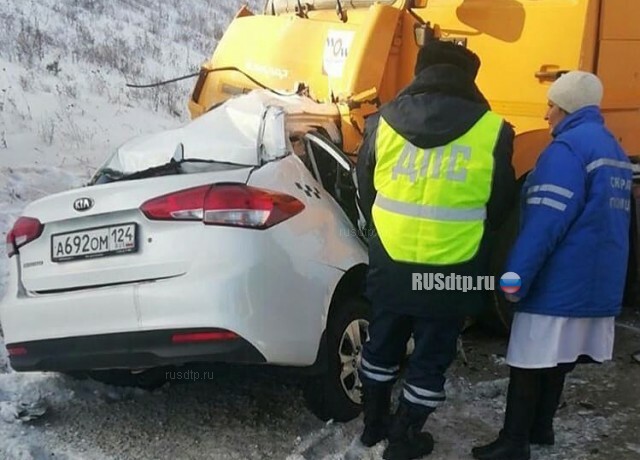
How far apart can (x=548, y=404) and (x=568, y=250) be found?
785 mm

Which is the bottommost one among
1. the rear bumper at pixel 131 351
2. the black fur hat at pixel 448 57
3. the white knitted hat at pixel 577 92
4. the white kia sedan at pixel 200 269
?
the rear bumper at pixel 131 351

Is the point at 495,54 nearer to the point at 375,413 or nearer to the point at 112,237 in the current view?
the point at 375,413

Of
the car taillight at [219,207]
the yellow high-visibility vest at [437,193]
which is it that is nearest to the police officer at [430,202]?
the yellow high-visibility vest at [437,193]

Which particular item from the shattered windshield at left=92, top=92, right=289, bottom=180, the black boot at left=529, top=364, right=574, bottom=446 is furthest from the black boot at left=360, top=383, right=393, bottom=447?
the shattered windshield at left=92, top=92, right=289, bottom=180

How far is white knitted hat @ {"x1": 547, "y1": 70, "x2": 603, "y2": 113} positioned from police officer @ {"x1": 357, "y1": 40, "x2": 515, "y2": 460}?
325 mm

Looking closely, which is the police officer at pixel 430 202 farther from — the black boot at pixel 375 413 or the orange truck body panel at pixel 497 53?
the orange truck body panel at pixel 497 53

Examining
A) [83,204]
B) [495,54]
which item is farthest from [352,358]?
[495,54]

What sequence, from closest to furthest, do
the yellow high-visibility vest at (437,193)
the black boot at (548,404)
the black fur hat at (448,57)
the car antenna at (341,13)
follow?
the yellow high-visibility vest at (437,193) → the black fur hat at (448,57) → the black boot at (548,404) → the car antenna at (341,13)

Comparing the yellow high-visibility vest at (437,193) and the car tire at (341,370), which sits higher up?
the yellow high-visibility vest at (437,193)

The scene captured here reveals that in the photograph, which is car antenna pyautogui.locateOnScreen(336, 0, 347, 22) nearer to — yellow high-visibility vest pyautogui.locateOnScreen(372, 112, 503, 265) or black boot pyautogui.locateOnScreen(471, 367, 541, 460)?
yellow high-visibility vest pyautogui.locateOnScreen(372, 112, 503, 265)

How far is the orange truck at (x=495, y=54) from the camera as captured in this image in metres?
4.42

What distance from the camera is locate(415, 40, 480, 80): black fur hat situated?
3.33m

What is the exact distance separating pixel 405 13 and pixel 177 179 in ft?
7.16

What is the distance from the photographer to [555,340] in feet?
11.1
